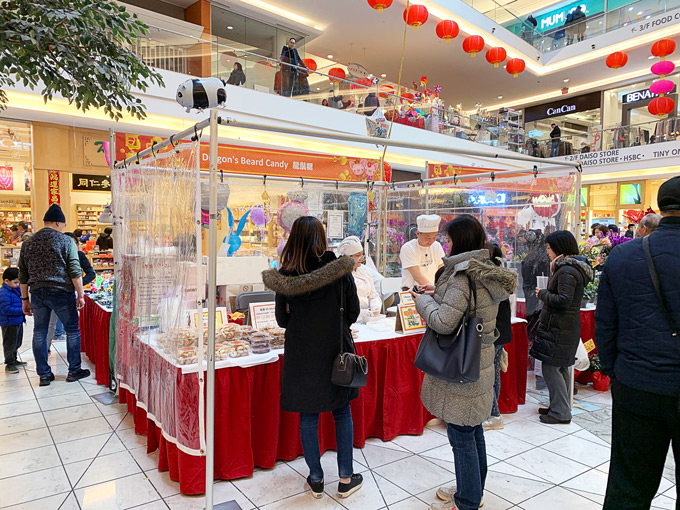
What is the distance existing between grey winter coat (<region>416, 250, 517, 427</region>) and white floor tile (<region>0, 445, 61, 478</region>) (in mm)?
2437

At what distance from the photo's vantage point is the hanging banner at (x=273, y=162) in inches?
252

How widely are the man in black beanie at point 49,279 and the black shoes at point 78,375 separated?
0.15 meters

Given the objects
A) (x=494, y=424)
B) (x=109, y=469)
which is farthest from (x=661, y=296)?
(x=109, y=469)

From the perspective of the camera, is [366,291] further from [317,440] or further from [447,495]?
[447,495]

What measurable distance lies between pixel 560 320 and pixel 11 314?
496 centimetres

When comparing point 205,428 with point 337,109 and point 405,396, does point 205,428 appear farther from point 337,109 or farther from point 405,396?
point 337,109

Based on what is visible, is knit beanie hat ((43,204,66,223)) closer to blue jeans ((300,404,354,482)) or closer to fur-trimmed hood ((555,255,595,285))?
blue jeans ((300,404,354,482))

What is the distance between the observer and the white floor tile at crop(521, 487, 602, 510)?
242 cm

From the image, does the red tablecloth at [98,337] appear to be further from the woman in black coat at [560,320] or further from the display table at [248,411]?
the woman in black coat at [560,320]

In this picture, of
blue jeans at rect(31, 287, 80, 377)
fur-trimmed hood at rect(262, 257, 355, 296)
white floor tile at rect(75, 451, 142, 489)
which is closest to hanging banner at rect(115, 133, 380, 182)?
blue jeans at rect(31, 287, 80, 377)

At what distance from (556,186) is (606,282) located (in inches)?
107

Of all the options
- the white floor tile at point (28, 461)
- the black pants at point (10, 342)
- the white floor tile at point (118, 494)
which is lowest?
the white floor tile at point (28, 461)

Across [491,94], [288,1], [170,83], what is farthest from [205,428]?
[491,94]

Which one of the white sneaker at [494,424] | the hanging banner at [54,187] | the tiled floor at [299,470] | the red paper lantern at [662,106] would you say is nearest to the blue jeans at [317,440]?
the tiled floor at [299,470]
